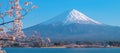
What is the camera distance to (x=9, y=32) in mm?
5914

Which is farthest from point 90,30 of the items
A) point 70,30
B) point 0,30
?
point 0,30

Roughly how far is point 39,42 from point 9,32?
48 cm

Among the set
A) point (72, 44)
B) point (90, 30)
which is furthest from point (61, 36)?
point (72, 44)

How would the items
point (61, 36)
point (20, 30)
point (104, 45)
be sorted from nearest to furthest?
point (20, 30)
point (104, 45)
point (61, 36)

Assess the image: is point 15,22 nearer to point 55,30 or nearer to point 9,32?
point 9,32

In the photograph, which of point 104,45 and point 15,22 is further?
point 104,45

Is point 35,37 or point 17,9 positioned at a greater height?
point 17,9

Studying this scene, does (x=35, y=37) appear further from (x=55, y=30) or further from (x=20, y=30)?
(x=55, y=30)

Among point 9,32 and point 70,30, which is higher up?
point 70,30

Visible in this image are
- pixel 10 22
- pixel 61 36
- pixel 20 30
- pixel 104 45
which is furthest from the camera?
pixel 61 36

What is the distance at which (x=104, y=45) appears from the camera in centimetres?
13838

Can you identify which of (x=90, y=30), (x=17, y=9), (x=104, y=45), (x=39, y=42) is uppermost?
(x=90, y=30)

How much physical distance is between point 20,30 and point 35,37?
0.27m

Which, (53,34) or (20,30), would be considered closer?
(20,30)
